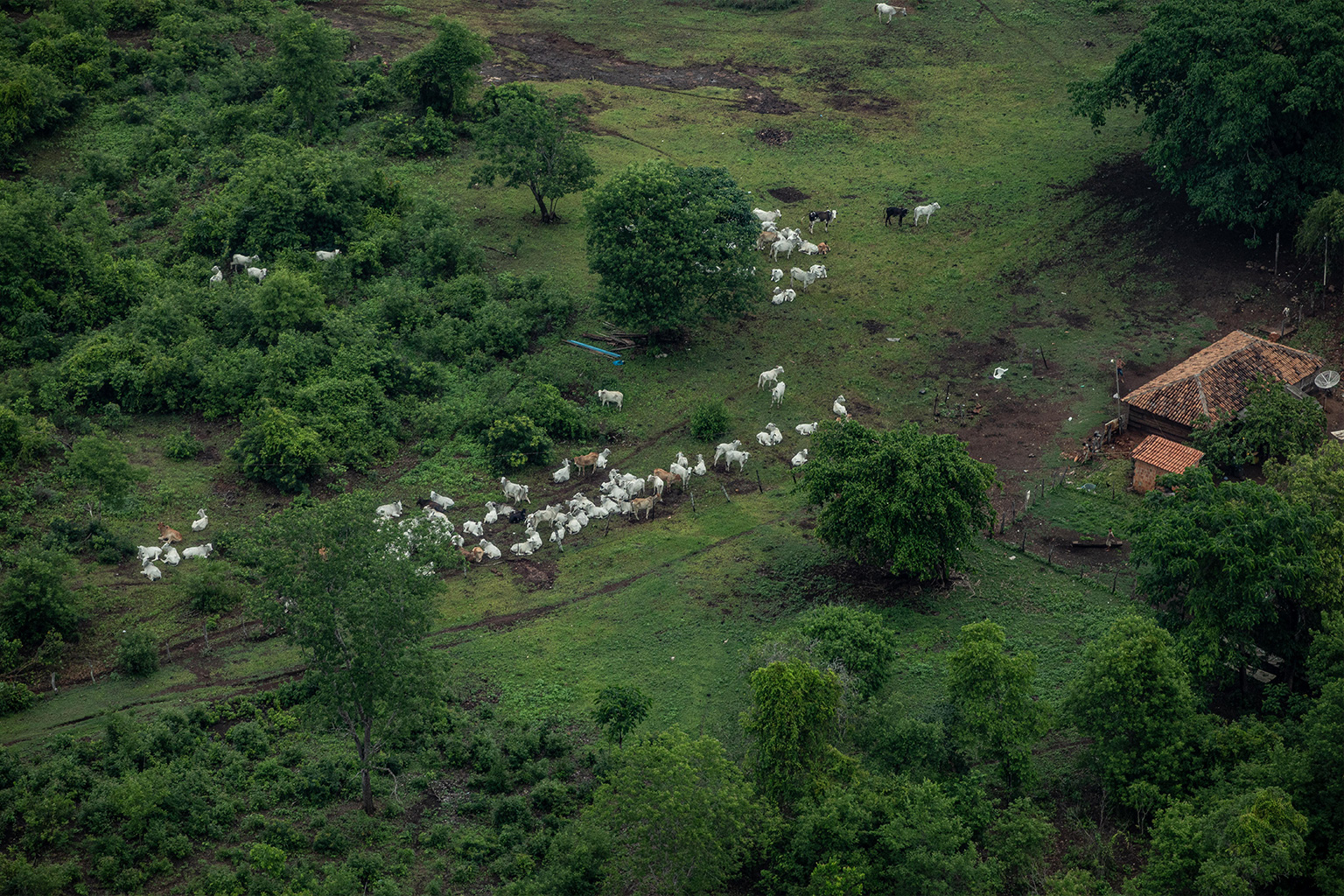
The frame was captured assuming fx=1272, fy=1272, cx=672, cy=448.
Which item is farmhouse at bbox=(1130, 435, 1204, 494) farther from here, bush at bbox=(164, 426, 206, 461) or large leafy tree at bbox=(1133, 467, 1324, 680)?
bush at bbox=(164, 426, 206, 461)

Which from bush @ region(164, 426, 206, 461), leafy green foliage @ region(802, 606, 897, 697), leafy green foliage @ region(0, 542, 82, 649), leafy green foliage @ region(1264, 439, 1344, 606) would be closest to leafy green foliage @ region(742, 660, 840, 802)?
leafy green foliage @ region(802, 606, 897, 697)

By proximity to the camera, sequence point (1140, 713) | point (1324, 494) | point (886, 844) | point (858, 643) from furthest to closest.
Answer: point (1324, 494)
point (858, 643)
point (1140, 713)
point (886, 844)

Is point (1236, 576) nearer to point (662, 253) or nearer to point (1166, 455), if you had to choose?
point (1166, 455)

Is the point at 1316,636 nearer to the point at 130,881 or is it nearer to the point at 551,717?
the point at 551,717

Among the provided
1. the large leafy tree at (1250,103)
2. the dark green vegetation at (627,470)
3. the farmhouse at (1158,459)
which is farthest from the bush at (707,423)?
the large leafy tree at (1250,103)

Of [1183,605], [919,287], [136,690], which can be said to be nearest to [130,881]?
[136,690]

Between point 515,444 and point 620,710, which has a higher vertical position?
point 620,710

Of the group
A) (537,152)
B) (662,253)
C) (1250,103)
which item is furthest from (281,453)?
(1250,103)
